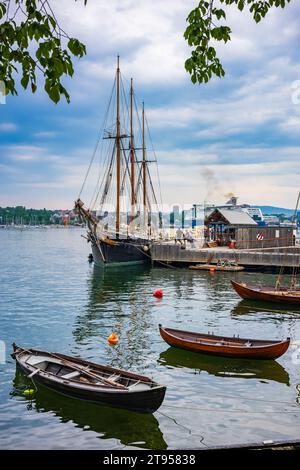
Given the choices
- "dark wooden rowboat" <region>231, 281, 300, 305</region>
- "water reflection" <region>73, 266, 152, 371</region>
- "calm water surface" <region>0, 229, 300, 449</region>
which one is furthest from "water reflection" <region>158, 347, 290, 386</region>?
"dark wooden rowboat" <region>231, 281, 300, 305</region>

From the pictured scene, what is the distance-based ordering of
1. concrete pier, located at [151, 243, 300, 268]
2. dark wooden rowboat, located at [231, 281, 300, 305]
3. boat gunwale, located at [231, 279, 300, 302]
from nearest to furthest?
dark wooden rowboat, located at [231, 281, 300, 305] → boat gunwale, located at [231, 279, 300, 302] → concrete pier, located at [151, 243, 300, 268]

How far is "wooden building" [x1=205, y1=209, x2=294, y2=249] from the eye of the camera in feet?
222

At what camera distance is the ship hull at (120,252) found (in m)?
65.4

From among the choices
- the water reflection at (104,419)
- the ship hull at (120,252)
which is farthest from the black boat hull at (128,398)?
the ship hull at (120,252)

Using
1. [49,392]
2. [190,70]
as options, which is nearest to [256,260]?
[49,392]

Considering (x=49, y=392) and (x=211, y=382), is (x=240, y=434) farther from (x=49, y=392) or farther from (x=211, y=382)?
(x=49, y=392)

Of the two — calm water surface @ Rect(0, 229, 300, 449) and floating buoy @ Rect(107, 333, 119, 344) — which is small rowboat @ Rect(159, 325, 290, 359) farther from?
floating buoy @ Rect(107, 333, 119, 344)

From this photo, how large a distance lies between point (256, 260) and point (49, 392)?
4755 centimetres

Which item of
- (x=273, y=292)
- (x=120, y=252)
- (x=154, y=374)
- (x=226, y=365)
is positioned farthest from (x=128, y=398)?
(x=120, y=252)

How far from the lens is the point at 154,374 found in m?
20.0

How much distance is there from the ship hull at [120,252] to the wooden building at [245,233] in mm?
12452

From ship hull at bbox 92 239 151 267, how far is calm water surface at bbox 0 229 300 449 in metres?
22.4

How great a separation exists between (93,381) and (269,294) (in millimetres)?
22439
